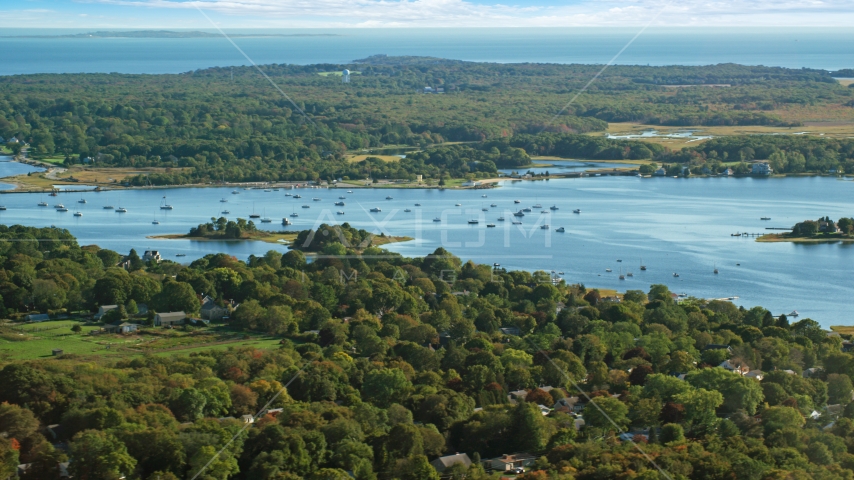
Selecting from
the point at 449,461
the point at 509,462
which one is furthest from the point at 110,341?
the point at 509,462

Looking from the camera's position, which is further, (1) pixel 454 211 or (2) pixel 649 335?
(1) pixel 454 211

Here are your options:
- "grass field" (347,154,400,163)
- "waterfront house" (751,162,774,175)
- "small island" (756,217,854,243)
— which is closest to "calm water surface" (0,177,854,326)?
"small island" (756,217,854,243)

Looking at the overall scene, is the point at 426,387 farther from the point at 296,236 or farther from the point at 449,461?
the point at 296,236

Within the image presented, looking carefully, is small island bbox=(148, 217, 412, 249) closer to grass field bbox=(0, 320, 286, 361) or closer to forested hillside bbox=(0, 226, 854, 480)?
forested hillside bbox=(0, 226, 854, 480)

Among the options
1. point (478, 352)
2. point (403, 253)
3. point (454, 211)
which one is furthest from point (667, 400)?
point (454, 211)

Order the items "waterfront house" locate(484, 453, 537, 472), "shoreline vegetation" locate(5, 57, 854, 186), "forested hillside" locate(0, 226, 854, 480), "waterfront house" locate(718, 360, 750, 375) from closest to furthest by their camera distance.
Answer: "forested hillside" locate(0, 226, 854, 480) → "waterfront house" locate(484, 453, 537, 472) → "waterfront house" locate(718, 360, 750, 375) → "shoreline vegetation" locate(5, 57, 854, 186)

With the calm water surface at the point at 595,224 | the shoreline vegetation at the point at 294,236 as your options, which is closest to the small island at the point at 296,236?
the shoreline vegetation at the point at 294,236

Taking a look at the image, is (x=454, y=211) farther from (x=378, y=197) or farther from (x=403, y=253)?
(x=403, y=253)

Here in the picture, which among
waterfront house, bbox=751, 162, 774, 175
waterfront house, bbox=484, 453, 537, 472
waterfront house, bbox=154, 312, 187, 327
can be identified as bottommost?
waterfront house, bbox=484, 453, 537, 472
